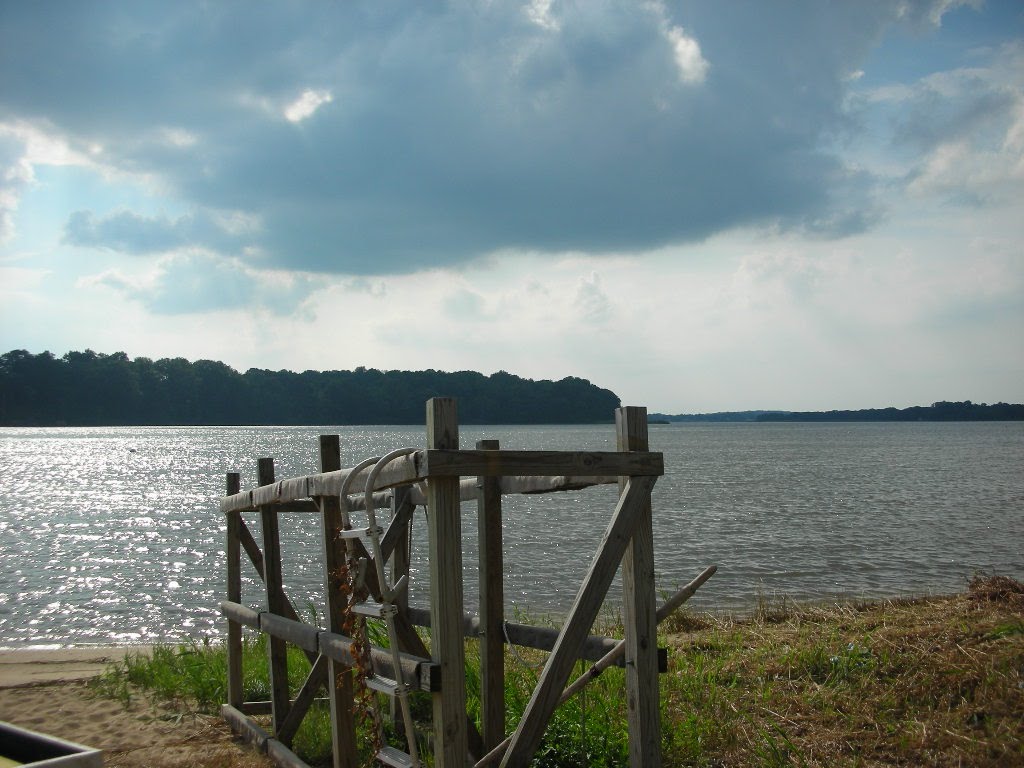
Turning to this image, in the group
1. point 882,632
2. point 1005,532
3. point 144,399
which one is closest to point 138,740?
point 882,632

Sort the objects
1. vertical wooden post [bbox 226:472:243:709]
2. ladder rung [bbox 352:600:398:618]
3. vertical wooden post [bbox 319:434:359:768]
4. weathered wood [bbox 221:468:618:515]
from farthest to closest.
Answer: vertical wooden post [bbox 226:472:243:709] → vertical wooden post [bbox 319:434:359:768] → weathered wood [bbox 221:468:618:515] → ladder rung [bbox 352:600:398:618]

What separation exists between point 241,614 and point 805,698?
494 cm

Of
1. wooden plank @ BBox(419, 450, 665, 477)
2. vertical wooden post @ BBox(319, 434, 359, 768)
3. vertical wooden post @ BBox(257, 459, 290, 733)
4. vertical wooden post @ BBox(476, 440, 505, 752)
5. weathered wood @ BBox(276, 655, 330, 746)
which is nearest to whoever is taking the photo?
wooden plank @ BBox(419, 450, 665, 477)

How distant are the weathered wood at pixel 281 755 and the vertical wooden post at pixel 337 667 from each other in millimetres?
913

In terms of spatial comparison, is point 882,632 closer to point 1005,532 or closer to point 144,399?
point 1005,532

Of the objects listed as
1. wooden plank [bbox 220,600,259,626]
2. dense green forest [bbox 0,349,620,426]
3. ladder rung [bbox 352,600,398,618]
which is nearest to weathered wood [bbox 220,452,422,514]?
ladder rung [bbox 352,600,398,618]

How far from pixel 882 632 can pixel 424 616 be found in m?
4.84

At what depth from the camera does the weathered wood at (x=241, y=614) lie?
308 inches

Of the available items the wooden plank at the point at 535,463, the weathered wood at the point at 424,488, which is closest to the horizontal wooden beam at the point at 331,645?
the weathered wood at the point at 424,488

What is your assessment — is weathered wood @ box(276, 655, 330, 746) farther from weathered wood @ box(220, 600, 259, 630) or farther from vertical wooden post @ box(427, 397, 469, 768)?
vertical wooden post @ box(427, 397, 469, 768)

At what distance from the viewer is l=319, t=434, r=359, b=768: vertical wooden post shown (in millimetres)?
6102

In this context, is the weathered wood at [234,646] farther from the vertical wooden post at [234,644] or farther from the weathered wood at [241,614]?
the weathered wood at [241,614]

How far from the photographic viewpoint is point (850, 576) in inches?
813

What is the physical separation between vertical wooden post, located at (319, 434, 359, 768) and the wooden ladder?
675 millimetres
